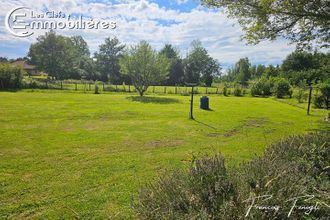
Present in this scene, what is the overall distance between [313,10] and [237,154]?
6948 mm

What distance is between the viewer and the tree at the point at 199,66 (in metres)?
65.8

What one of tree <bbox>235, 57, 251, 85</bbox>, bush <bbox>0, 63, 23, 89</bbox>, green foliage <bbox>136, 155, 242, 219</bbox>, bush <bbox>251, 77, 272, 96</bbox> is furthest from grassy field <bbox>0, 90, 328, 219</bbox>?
tree <bbox>235, 57, 251, 85</bbox>

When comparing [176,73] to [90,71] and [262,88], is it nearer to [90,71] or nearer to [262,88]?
[90,71]

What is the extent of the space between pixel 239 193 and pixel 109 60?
2590 inches

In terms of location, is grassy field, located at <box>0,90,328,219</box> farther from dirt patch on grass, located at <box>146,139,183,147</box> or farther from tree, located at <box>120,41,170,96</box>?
tree, located at <box>120,41,170,96</box>

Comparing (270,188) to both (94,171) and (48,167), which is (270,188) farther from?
(48,167)

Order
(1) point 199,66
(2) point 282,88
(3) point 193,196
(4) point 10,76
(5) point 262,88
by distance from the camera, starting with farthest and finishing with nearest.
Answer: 1. (1) point 199,66
2. (5) point 262,88
3. (2) point 282,88
4. (4) point 10,76
5. (3) point 193,196

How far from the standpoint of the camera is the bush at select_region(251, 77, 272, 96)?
36.4 m

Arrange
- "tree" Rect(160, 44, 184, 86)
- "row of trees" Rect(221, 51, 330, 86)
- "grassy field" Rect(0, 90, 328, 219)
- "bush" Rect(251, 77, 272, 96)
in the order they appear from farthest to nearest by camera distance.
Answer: "tree" Rect(160, 44, 184, 86)
"row of trees" Rect(221, 51, 330, 86)
"bush" Rect(251, 77, 272, 96)
"grassy field" Rect(0, 90, 328, 219)

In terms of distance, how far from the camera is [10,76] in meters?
29.2

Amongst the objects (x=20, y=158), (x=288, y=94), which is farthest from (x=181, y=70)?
(x=20, y=158)

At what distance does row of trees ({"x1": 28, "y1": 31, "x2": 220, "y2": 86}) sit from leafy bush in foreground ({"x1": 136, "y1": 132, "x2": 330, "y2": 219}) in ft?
119

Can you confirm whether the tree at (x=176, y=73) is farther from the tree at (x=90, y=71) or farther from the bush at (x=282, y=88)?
the bush at (x=282, y=88)

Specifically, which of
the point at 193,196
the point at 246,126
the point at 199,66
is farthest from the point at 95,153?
the point at 199,66
